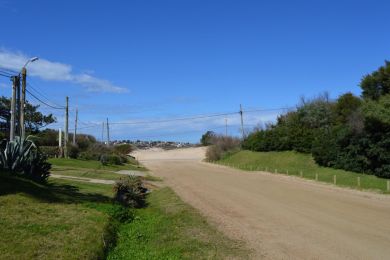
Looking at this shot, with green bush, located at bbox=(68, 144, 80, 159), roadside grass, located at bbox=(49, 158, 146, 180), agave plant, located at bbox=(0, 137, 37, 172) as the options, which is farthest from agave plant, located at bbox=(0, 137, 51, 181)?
green bush, located at bbox=(68, 144, 80, 159)

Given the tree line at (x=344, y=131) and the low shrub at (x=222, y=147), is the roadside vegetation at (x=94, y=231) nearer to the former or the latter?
the tree line at (x=344, y=131)

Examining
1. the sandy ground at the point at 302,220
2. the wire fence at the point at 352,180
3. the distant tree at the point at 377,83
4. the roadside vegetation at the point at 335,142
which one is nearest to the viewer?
the sandy ground at the point at 302,220

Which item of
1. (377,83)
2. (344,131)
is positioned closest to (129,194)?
(344,131)

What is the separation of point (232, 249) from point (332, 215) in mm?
6376

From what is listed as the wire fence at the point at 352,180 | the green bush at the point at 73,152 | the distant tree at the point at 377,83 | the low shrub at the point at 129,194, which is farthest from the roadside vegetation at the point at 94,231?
the green bush at the point at 73,152

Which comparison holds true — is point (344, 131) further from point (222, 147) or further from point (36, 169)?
point (222, 147)

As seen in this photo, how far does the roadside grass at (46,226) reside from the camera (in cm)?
885

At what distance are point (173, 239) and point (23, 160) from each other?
10077 mm

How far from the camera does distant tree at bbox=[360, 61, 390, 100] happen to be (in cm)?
4496

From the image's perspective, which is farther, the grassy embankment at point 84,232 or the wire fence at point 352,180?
the wire fence at point 352,180

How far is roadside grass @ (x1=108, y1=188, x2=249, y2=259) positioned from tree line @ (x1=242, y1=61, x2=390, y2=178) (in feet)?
67.1

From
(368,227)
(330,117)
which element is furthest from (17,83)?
(330,117)

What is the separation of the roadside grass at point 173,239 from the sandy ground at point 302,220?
1.57ft

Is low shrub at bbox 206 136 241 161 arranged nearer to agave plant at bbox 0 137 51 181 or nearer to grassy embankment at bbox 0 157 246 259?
agave plant at bbox 0 137 51 181
